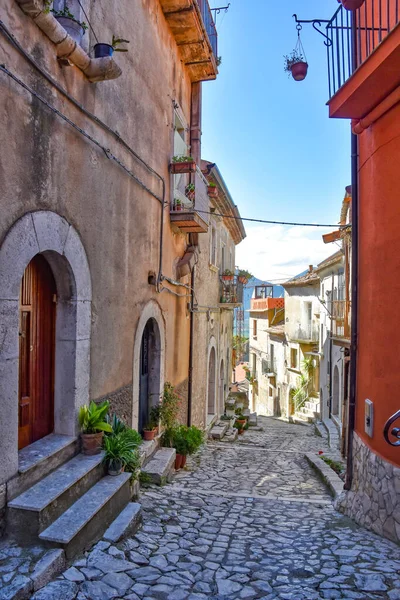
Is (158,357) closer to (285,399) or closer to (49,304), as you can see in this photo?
(49,304)


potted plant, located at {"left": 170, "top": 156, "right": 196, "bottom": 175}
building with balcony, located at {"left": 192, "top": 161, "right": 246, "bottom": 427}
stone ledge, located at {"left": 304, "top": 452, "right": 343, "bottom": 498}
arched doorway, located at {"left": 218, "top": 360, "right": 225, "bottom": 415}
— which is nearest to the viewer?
stone ledge, located at {"left": 304, "top": 452, "right": 343, "bottom": 498}

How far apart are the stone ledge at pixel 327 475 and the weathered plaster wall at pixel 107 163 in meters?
3.49

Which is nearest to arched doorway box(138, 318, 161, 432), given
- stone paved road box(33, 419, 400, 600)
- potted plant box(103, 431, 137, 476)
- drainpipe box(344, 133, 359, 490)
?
stone paved road box(33, 419, 400, 600)

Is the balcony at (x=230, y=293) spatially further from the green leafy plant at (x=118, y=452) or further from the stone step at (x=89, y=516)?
the stone step at (x=89, y=516)

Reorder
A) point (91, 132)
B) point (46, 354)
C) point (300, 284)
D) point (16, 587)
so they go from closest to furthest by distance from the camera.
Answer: point (16, 587)
point (46, 354)
point (91, 132)
point (300, 284)

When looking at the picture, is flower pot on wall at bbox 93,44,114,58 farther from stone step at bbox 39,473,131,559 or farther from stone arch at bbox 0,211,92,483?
stone step at bbox 39,473,131,559

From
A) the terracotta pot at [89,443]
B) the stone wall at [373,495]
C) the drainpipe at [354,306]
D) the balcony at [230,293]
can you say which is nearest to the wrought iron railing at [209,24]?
the drainpipe at [354,306]

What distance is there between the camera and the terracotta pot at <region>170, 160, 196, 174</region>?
888cm

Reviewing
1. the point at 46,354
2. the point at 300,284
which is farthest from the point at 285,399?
the point at 46,354

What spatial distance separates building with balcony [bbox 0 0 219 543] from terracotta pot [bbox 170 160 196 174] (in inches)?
5.1

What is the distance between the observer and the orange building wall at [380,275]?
496cm

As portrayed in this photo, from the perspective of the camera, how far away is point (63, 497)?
4.05 metres

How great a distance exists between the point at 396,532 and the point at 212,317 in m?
10.4

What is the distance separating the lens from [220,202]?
572 inches
